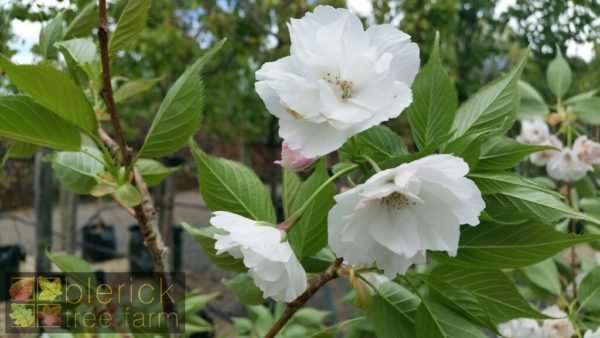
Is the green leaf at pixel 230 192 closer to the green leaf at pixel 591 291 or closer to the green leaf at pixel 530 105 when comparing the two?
the green leaf at pixel 591 291

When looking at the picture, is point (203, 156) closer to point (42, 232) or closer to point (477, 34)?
point (42, 232)

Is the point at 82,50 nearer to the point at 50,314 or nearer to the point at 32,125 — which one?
the point at 32,125

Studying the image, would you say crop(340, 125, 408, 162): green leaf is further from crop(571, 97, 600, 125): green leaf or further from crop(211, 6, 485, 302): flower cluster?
crop(571, 97, 600, 125): green leaf

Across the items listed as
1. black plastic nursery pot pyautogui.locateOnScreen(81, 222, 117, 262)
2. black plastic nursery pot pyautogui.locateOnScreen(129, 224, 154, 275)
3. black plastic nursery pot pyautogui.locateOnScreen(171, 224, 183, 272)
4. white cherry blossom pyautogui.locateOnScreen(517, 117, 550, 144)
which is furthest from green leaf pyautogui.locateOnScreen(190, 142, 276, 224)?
black plastic nursery pot pyautogui.locateOnScreen(81, 222, 117, 262)

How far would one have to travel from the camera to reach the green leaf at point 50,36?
2.03ft

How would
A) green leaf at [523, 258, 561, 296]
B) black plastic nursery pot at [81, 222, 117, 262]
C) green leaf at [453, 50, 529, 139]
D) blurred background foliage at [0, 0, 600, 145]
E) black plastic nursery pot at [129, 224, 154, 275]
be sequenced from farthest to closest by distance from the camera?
1. black plastic nursery pot at [81, 222, 117, 262]
2. black plastic nursery pot at [129, 224, 154, 275]
3. blurred background foliage at [0, 0, 600, 145]
4. green leaf at [523, 258, 561, 296]
5. green leaf at [453, 50, 529, 139]

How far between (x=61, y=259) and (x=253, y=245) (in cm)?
40

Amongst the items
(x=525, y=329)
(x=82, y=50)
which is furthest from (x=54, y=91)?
(x=525, y=329)

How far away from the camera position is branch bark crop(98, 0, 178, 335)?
483 mm

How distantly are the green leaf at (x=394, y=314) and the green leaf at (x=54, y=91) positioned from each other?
280 millimetres

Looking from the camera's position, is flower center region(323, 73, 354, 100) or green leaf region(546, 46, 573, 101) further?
green leaf region(546, 46, 573, 101)

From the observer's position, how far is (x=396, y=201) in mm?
381

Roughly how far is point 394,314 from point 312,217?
0.12m

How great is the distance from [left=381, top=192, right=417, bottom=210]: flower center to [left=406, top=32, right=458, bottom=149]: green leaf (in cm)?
6
